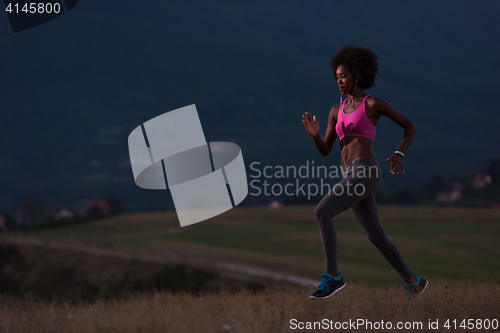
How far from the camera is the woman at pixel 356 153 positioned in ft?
17.0

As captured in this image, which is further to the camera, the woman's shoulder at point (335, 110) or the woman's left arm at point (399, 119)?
the woman's shoulder at point (335, 110)

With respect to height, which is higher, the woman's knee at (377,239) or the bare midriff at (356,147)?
the bare midriff at (356,147)

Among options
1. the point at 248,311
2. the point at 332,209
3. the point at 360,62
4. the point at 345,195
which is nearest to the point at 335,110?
the point at 360,62

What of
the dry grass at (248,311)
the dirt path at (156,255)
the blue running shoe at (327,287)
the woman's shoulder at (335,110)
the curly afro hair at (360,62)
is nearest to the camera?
the dry grass at (248,311)

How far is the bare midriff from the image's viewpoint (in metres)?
5.29

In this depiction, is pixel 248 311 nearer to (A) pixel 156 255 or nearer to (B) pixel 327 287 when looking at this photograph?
(B) pixel 327 287

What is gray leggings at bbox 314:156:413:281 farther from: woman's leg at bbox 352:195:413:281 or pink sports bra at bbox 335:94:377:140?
pink sports bra at bbox 335:94:377:140

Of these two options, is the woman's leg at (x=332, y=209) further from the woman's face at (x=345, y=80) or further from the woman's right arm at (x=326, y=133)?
the woman's face at (x=345, y=80)

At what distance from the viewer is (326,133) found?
5836 mm

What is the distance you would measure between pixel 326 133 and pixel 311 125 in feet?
1.21

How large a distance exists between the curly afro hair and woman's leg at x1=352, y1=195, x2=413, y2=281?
136 cm

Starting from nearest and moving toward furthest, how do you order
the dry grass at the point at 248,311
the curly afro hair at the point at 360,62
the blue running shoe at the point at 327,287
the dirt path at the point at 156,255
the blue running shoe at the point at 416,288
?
the dry grass at the point at 248,311 < the blue running shoe at the point at 327,287 < the curly afro hair at the point at 360,62 < the blue running shoe at the point at 416,288 < the dirt path at the point at 156,255

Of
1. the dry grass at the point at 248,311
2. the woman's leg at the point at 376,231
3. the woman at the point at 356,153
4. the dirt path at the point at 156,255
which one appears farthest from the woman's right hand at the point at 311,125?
the dirt path at the point at 156,255

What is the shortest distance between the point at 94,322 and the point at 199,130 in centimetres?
636
